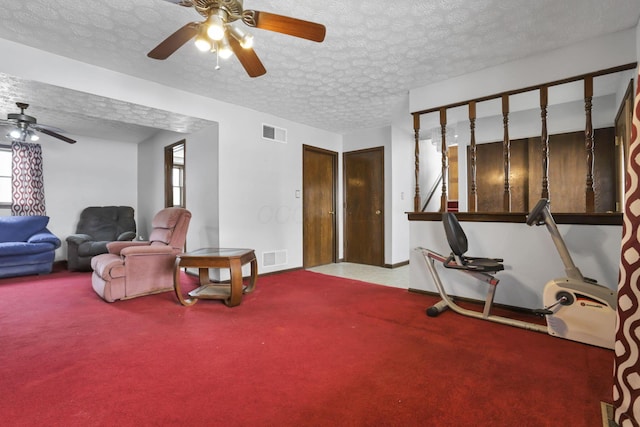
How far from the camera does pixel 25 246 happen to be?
4262 mm

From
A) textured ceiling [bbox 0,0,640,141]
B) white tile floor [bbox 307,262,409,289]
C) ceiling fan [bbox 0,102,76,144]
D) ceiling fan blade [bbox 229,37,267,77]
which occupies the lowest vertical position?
white tile floor [bbox 307,262,409,289]

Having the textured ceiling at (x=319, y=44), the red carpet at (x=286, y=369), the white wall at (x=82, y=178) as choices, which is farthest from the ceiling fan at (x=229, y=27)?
the white wall at (x=82, y=178)

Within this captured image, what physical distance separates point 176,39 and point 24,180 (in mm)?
5144

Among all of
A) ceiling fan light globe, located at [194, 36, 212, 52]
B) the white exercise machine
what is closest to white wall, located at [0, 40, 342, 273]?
ceiling fan light globe, located at [194, 36, 212, 52]

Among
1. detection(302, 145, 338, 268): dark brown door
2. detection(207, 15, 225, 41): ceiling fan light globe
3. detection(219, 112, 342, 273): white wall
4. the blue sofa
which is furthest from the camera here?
detection(302, 145, 338, 268): dark brown door

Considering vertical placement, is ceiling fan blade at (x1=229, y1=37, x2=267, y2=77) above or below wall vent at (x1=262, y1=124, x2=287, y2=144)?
below

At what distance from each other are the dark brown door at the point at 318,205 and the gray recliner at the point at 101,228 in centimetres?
319

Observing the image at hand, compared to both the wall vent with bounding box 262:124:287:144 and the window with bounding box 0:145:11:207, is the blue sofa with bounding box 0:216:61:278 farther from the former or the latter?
the wall vent with bounding box 262:124:287:144

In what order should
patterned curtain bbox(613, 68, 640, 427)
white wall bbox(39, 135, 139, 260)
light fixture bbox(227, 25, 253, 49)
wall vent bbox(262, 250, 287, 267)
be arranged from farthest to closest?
white wall bbox(39, 135, 139, 260)
wall vent bbox(262, 250, 287, 267)
light fixture bbox(227, 25, 253, 49)
patterned curtain bbox(613, 68, 640, 427)

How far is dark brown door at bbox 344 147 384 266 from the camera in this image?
5191 millimetres

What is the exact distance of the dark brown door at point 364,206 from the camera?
17.0 feet

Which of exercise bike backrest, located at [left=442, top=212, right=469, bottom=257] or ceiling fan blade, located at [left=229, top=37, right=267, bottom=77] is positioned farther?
exercise bike backrest, located at [left=442, top=212, right=469, bottom=257]

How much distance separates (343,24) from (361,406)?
257 centimetres

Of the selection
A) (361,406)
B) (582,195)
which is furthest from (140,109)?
(582,195)
